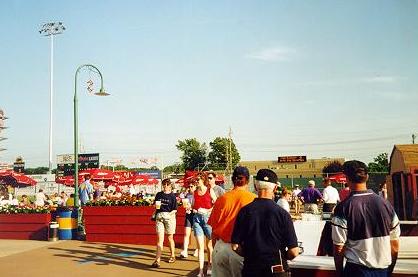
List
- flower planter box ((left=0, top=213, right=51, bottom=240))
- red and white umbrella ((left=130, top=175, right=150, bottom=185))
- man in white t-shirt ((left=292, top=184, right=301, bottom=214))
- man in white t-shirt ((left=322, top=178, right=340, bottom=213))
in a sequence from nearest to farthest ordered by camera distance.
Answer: man in white t-shirt ((left=322, top=178, right=340, bottom=213)) → flower planter box ((left=0, top=213, right=51, bottom=240)) → man in white t-shirt ((left=292, top=184, right=301, bottom=214)) → red and white umbrella ((left=130, top=175, right=150, bottom=185))

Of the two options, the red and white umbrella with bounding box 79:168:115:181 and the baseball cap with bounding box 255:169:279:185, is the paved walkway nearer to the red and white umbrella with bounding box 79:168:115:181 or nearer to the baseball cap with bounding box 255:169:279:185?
the baseball cap with bounding box 255:169:279:185

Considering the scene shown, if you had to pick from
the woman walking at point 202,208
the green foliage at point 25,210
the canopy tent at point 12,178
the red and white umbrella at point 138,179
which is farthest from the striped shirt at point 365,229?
the canopy tent at point 12,178

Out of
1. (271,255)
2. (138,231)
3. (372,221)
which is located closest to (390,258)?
(372,221)

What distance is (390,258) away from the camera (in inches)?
142

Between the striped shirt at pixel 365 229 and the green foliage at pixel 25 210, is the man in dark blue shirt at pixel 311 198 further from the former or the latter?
the striped shirt at pixel 365 229

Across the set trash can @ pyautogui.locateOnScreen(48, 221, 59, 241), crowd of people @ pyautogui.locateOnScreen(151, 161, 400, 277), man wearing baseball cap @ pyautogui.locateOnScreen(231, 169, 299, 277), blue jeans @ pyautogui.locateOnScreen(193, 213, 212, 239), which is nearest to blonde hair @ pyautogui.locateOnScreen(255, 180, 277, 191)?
crowd of people @ pyautogui.locateOnScreen(151, 161, 400, 277)

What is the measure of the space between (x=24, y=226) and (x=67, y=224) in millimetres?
1823

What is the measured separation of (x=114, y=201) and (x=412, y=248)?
30.5 ft

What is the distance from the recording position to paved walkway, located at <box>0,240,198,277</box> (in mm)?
8523

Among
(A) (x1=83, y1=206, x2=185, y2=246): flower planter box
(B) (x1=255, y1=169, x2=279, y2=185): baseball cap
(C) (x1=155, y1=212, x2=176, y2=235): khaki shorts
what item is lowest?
(A) (x1=83, y1=206, x2=185, y2=246): flower planter box

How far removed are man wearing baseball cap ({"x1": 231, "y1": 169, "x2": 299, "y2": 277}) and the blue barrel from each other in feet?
34.5

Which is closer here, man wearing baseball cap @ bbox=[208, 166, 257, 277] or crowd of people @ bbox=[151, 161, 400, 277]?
crowd of people @ bbox=[151, 161, 400, 277]

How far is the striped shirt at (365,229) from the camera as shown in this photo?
11.7 feet

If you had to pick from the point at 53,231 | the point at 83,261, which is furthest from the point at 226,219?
the point at 53,231
